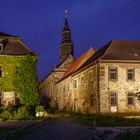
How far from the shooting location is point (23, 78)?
3766 cm

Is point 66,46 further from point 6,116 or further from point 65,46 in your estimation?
point 6,116

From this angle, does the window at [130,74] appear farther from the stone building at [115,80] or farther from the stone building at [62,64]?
the stone building at [62,64]

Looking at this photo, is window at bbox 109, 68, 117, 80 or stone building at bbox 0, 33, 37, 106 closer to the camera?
stone building at bbox 0, 33, 37, 106

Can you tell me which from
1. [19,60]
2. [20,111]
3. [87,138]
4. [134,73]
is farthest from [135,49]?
[87,138]

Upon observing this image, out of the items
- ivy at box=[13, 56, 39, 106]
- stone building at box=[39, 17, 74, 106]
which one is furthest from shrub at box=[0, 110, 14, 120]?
stone building at box=[39, 17, 74, 106]

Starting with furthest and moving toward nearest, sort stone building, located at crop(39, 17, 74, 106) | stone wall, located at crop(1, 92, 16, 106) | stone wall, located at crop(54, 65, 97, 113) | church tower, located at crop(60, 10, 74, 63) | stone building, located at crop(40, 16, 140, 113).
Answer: church tower, located at crop(60, 10, 74, 63) → stone building, located at crop(39, 17, 74, 106) → stone wall, located at crop(54, 65, 97, 113) → stone building, located at crop(40, 16, 140, 113) → stone wall, located at crop(1, 92, 16, 106)

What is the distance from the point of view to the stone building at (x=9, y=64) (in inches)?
1586

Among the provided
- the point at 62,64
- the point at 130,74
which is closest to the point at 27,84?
the point at 130,74

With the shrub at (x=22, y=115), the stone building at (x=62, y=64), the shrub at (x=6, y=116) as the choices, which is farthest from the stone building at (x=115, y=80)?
the stone building at (x=62, y=64)

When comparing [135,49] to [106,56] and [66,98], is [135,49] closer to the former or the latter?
[106,56]

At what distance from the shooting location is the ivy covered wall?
37.2 m

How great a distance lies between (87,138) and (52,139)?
169 centimetres

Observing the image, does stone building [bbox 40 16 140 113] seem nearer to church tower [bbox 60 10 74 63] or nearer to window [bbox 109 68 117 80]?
window [bbox 109 68 117 80]

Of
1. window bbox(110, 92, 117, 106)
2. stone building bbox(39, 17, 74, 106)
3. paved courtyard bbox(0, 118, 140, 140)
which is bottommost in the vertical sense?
paved courtyard bbox(0, 118, 140, 140)
